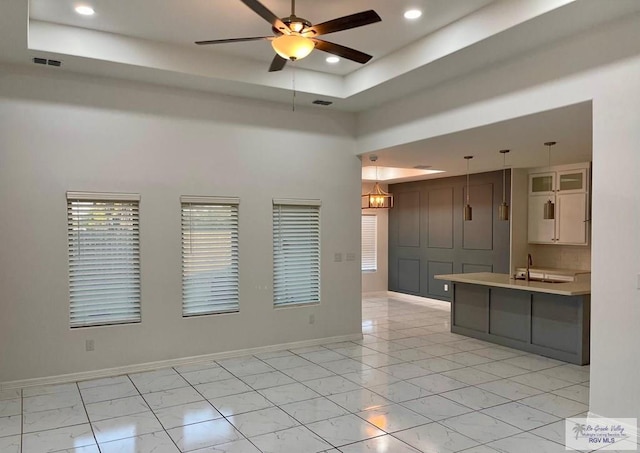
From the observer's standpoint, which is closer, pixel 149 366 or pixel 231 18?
pixel 231 18

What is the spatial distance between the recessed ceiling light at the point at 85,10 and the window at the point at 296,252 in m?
2.82

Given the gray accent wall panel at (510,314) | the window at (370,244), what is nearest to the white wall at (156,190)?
the gray accent wall panel at (510,314)

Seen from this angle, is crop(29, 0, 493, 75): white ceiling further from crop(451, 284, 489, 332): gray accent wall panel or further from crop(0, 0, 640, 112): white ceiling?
crop(451, 284, 489, 332): gray accent wall panel

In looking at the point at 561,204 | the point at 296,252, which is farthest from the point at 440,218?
the point at 296,252

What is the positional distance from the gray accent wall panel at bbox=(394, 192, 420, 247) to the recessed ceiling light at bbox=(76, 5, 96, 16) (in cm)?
756

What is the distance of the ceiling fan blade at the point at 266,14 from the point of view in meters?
2.77

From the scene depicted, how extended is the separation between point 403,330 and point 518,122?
381cm

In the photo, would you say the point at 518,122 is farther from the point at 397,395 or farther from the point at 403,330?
the point at 403,330

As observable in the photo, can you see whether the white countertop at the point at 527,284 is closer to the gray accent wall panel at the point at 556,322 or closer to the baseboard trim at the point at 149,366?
the gray accent wall panel at the point at 556,322

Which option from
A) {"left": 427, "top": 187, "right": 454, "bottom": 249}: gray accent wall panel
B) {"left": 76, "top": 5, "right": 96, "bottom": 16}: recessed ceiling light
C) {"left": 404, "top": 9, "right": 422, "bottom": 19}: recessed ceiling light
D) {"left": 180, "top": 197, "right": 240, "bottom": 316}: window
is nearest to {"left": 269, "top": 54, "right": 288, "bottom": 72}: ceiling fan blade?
{"left": 404, "top": 9, "right": 422, "bottom": 19}: recessed ceiling light

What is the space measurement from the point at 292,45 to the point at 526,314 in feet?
14.8

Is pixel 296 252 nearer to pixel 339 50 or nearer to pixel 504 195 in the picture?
pixel 339 50

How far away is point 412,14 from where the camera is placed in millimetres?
4012

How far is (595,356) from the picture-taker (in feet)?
11.8
